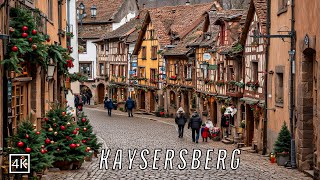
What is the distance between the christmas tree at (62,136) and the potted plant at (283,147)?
646 cm

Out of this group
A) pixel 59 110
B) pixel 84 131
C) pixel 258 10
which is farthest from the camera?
pixel 258 10

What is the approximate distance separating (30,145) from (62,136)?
343cm

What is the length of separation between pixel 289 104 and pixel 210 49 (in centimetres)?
1841

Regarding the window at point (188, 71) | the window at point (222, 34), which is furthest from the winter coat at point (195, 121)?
the window at point (188, 71)

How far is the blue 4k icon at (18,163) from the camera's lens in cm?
1383

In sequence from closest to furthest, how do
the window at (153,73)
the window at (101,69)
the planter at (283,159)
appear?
1. the planter at (283,159)
2. the window at (153,73)
3. the window at (101,69)

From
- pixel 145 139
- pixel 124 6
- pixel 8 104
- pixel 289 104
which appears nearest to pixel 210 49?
pixel 145 139

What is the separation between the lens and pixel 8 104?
1432 cm

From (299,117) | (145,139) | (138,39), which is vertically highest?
(138,39)

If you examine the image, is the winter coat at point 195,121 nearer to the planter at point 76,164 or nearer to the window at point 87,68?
the planter at point 76,164

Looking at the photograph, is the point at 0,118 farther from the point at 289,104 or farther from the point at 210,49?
the point at 210,49

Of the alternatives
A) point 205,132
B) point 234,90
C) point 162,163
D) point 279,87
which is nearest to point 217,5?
point 234,90

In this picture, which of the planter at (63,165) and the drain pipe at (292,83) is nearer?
the planter at (63,165)

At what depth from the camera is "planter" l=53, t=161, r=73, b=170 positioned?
58.6ft
